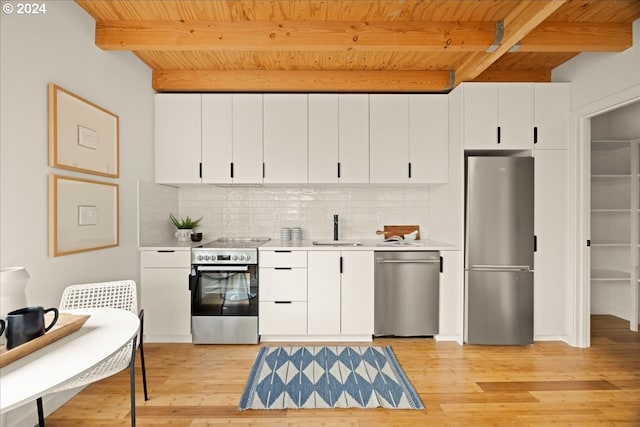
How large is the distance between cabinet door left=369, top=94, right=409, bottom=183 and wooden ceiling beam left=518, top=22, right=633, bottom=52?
3.90 ft

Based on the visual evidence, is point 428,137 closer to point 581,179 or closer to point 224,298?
point 581,179

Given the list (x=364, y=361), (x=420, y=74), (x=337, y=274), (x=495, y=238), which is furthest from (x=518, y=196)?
(x=364, y=361)

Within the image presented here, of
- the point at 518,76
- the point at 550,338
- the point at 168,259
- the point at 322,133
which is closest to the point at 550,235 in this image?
the point at 550,338

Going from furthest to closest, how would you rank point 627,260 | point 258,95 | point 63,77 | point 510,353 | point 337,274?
point 627,260, point 258,95, point 337,274, point 510,353, point 63,77

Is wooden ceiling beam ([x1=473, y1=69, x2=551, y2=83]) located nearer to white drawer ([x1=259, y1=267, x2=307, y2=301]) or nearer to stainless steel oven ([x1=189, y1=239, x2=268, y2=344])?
white drawer ([x1=259, y1=267, x2=307, y2=301])

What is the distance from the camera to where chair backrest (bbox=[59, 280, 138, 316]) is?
2049mm

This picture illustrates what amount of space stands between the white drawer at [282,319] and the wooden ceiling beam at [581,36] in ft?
9.70

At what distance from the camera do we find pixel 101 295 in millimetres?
2141

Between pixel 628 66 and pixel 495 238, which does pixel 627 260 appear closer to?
pixel 495 238

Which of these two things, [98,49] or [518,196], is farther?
[518,196]

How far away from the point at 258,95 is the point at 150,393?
8.97 ft

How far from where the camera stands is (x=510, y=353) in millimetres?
2998

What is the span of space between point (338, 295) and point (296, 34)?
7.38 ft

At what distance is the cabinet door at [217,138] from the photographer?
3.45 m
